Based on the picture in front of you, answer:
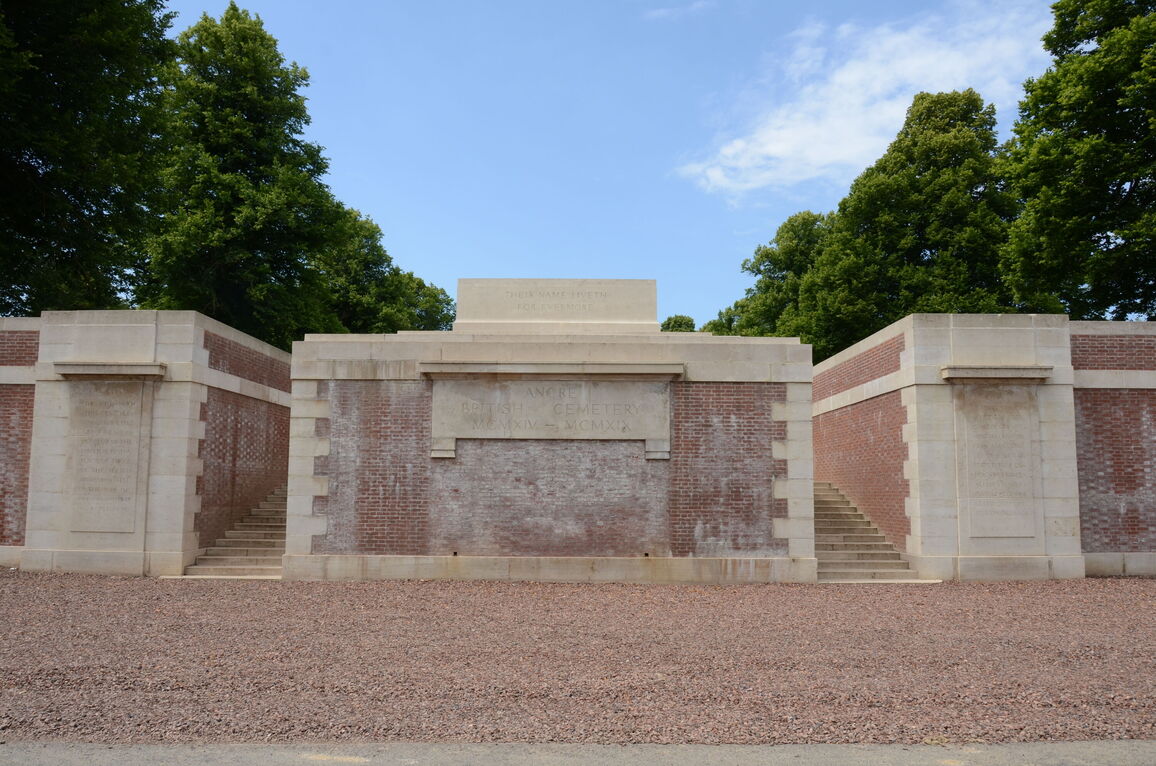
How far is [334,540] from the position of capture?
1353 cm

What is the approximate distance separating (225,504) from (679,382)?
29.8ft

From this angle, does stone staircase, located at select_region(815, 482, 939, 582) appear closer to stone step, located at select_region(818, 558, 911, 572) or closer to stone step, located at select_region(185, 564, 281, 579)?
stone step, located at select_region(818, 558, 911, 572)

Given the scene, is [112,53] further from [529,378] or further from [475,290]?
[529,378]

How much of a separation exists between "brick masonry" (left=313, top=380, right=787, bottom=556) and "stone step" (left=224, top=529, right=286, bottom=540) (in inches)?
105

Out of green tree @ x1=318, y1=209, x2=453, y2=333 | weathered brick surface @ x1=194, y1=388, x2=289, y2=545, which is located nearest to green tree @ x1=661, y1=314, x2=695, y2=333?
green tree @ x1=318, y1=209, x2=453, y2=333

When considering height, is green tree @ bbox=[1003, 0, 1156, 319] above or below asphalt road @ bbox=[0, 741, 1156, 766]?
above

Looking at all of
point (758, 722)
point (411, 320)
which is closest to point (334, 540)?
point (758, 722)

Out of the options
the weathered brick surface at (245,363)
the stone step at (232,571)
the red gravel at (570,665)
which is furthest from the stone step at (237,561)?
the weathered brick surface at (245,363)

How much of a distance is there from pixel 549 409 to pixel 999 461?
785cm

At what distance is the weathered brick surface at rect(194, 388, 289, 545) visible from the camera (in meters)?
15.0

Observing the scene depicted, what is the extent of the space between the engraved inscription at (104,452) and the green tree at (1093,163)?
68.1ft

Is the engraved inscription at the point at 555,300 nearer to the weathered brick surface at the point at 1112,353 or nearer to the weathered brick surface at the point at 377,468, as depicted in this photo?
the weathered brick surface at the point at 377,468

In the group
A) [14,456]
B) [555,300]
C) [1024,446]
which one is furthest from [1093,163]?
[14,456]

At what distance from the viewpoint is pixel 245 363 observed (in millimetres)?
16422
